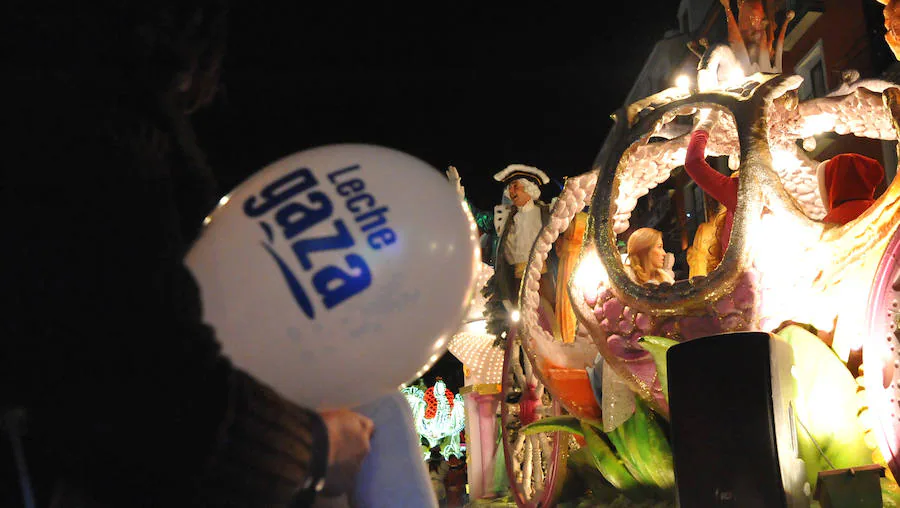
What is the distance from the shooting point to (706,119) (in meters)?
4.92

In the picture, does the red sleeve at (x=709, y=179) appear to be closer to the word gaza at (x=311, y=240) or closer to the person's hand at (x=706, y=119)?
the person's hand at (x=706, y=119)

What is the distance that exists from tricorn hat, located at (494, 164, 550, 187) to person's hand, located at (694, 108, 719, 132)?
264 centimetres

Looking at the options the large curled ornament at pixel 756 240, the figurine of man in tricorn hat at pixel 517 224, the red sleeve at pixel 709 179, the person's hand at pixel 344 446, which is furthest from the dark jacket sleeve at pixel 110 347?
the figurine of man in tricorn hat at pixel 517 224

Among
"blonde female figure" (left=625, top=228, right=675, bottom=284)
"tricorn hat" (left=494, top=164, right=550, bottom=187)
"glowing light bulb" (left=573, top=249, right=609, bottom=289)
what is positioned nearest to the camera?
"glowing light bulb" (left=573, top=249, right=609, bottom=289)

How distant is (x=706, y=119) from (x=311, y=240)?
14.0 feet

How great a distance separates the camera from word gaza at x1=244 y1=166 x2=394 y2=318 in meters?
1.11

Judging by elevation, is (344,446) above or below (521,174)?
below

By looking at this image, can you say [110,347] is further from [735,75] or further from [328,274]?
[735,75]

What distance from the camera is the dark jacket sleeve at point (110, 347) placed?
85cm

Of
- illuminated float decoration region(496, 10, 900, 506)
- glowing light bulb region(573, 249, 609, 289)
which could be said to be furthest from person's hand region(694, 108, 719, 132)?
glowing light bulb region(573, 249, 609, 289)

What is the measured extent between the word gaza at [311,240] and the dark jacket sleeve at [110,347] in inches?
8.1

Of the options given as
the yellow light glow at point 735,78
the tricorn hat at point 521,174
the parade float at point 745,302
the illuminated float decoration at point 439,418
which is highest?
the yellow light glow at point 735,78

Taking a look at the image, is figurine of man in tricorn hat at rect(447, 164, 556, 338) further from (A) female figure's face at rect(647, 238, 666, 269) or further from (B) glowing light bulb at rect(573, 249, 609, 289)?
(B) glowing light bulb at rect(573, 249, 609, 289)

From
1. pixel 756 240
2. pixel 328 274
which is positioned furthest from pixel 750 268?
pixel 328 274
